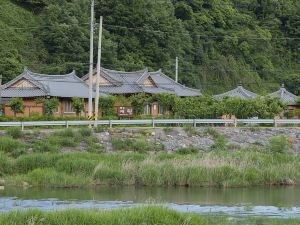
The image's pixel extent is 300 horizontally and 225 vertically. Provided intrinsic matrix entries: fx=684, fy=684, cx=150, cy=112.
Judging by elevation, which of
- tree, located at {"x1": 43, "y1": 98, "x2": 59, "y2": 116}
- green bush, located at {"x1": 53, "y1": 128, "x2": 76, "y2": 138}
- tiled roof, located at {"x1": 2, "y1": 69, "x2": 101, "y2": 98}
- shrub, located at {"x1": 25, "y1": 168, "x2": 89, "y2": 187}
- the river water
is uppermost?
tiled roof, located at {"x1": 2, "y1": 69, "x2": 101, "y2": 98}

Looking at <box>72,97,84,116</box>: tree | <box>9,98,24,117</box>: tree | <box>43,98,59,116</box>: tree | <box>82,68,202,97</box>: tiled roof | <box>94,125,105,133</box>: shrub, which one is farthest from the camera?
<box>82,68,202,97</box>: tiled roof

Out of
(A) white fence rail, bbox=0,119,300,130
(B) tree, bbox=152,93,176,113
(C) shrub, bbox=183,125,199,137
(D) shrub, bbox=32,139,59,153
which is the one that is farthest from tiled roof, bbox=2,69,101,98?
(D) shrub, bbox=32,139,59,153

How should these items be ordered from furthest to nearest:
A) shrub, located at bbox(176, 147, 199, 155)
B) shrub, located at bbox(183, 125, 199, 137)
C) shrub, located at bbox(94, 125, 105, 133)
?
shrub, located at bbox(183, 125, 199, 137), shrub, located at bbox(94, 125, 105, 133), shrub, located at bbox(176, 147, 199, 155)

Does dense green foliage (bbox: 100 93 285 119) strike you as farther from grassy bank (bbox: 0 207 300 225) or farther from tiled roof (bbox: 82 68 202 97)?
grassy bank (bbox: 0 207 300 225)

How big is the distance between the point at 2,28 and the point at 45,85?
21197 mm

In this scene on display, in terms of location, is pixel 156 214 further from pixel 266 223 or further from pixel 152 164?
pixel 152 164

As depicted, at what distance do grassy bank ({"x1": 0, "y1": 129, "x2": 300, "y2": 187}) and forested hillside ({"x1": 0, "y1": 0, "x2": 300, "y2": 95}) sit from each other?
109ft

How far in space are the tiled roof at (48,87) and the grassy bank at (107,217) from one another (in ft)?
121

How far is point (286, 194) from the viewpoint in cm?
2820

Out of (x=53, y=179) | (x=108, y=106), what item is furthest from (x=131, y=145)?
(x=108, y=106)

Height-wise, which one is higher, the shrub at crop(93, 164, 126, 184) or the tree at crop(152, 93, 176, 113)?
the tree at crop(152, 93, 176, 113)

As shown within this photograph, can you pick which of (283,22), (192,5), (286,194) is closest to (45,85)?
(286,194)

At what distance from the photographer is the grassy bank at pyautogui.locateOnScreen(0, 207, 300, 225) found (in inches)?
646

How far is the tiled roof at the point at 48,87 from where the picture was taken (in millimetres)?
54438
